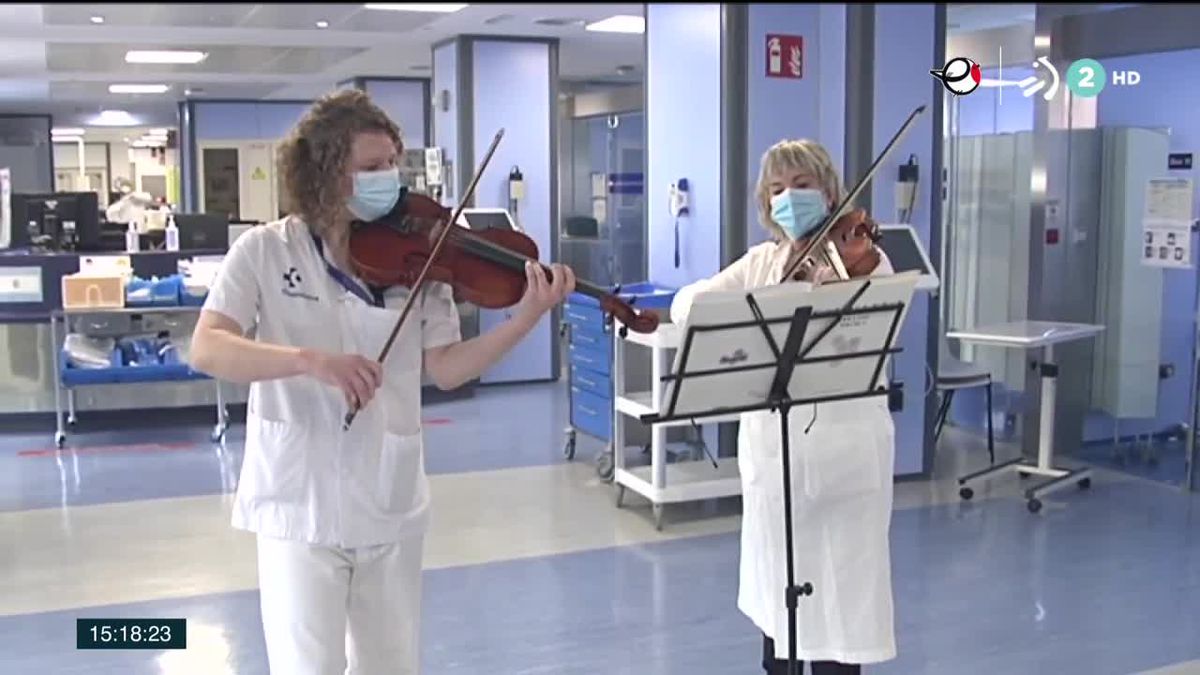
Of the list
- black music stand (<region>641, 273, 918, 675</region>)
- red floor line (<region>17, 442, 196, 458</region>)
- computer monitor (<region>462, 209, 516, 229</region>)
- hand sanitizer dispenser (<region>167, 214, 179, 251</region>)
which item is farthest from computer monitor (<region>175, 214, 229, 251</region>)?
black music stand (<region>641, 273, 918, 675</region>)

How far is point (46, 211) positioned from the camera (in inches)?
298

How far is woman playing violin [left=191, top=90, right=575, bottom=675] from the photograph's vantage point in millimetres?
2023

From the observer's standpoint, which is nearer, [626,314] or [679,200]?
[626,314]

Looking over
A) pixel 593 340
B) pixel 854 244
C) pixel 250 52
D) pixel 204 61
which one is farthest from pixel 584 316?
pixel 204 61

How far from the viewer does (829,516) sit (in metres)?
2.62

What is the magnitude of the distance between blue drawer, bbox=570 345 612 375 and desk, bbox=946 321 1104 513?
154 centimetres

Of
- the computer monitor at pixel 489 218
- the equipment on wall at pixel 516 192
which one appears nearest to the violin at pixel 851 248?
the computer monitor at pixel 489 218

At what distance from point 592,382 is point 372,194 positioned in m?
3.68

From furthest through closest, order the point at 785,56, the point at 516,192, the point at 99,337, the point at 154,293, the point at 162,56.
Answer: the point at 162,56 < the point at 516,192 < the point at 99,337 < the point at 154,293 < the point at 785,56

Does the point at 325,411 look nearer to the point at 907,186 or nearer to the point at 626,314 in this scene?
the point at 626,314

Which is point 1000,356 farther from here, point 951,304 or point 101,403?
point 101,403

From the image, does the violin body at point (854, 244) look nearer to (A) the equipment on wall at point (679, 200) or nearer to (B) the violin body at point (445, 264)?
(B) the violin body at point (445, 264)

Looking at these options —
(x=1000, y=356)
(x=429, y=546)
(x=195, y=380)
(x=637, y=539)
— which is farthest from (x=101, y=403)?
(x=1000, y=356)
